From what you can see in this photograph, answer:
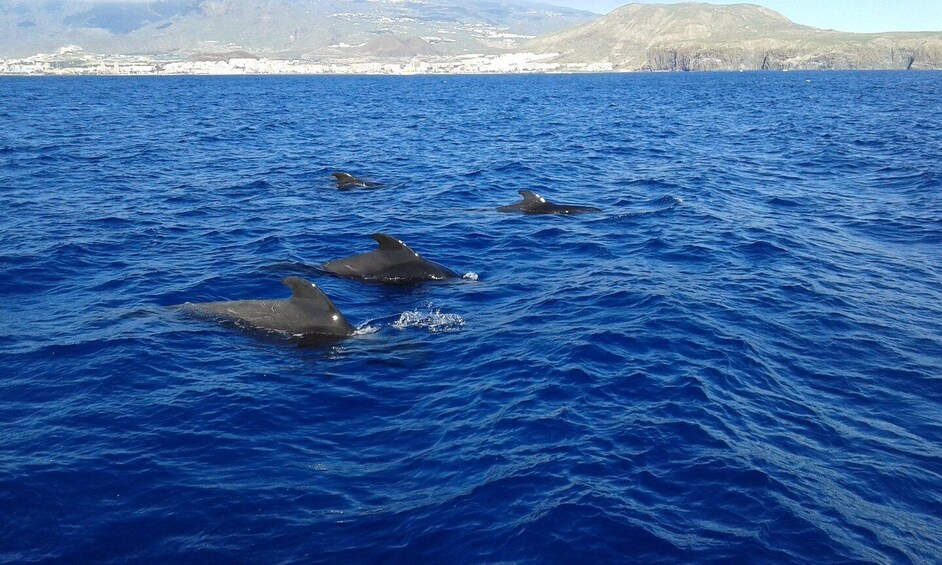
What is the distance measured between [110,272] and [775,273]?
16.4 m

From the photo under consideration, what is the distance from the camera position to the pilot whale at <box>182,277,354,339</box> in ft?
47.0

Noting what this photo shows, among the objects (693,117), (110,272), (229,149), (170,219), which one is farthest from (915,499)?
(693,117)

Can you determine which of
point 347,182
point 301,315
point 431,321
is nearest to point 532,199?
point 347,182

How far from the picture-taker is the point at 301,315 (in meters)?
14.4

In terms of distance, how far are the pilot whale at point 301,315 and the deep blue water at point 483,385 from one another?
43 cm

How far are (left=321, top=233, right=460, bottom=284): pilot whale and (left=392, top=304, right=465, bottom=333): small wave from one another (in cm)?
212

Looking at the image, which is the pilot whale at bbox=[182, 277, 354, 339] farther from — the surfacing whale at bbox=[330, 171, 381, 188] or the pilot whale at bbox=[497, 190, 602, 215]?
the surfacing whale at bbox=[330, 171, 381, 188]

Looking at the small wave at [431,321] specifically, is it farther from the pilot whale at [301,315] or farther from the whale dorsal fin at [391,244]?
the whale dorsal fin at [391,244]

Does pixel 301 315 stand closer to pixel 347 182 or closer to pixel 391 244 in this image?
pixel 391 244

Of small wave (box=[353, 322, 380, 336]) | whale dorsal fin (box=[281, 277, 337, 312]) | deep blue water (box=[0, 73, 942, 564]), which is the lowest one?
deep blue water (box=[0, 73, 942, 564])

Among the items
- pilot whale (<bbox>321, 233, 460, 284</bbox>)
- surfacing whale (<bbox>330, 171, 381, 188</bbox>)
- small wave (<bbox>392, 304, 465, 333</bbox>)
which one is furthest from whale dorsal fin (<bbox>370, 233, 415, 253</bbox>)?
surfacing whale (<bbox>330, 171, 381, 188</bbox>)

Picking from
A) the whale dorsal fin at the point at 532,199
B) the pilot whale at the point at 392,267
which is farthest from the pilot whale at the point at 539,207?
the pilot whale at the point at 392,267

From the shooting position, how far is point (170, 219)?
24562 millimetres

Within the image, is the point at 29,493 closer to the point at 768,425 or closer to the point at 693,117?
the point at 768,425
